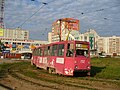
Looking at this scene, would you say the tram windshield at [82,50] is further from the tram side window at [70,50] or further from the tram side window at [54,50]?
the tram side window at [54,50]

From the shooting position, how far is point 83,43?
19188mm

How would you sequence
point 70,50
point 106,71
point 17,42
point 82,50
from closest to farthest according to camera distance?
point 70,50
point 82,50
point 106,71
point 17,42

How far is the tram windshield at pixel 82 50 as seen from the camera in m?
18.9

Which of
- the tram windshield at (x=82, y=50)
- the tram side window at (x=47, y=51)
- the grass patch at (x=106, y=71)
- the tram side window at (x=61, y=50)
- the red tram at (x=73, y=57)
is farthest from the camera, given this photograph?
the tram side window at (x=47, y=51)

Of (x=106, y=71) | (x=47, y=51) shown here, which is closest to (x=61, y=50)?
(x=47, y=51)

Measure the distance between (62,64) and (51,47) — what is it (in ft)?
12.2

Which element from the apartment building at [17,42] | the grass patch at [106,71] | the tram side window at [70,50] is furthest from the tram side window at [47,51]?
the apartment building at [17,42]

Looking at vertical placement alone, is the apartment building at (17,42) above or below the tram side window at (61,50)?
above

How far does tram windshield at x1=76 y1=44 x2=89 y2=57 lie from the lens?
744 inches

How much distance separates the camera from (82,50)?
1919cm

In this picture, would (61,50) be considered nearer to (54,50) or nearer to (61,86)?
(54,50)

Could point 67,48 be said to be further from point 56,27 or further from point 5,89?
point 56,27

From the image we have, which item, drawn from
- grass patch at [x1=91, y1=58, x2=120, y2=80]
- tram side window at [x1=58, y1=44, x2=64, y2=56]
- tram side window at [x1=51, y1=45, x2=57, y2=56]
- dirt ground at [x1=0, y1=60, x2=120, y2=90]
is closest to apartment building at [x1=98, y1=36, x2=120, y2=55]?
grass patch at [x1=91, y1=58, x2=120, y2=80]

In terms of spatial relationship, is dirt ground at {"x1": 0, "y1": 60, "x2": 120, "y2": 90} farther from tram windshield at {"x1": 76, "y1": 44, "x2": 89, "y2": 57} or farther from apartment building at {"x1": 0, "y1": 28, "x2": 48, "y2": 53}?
apartment building at {"x1": 0, "y1": 28, "x2": 48, "y2": 53}
